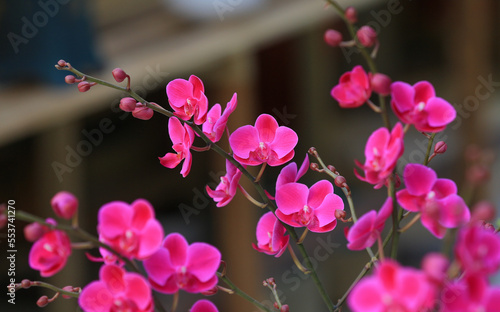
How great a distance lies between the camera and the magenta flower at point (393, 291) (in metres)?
0.25

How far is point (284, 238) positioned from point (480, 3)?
204 cm

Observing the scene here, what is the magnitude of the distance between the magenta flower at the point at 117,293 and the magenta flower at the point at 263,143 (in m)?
0.15

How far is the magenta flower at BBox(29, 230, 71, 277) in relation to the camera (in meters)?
0.31

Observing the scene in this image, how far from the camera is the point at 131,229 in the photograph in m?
0.31

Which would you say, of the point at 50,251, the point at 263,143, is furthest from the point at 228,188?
the point at 50,251

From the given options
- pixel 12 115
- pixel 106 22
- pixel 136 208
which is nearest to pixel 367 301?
pixel 136 208

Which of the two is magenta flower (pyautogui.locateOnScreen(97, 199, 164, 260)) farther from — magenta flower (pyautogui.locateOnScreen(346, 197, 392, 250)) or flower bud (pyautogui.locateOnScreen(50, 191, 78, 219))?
magenta flower (pyautogui.locateOnScreen(346, 197, 392, 250))

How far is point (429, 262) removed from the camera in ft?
0.81

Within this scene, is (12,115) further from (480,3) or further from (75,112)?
(480,3)

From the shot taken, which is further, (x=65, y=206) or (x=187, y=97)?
(x=187, y=97)

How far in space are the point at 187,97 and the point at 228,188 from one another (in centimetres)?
8

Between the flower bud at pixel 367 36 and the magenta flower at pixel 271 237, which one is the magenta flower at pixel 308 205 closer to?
the magenta flower at pixel 271 237

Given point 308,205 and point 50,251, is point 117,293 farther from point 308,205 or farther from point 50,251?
point 308,205

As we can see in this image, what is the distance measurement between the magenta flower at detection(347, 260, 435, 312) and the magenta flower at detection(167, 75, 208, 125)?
22cm
